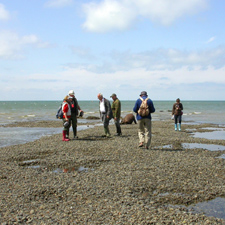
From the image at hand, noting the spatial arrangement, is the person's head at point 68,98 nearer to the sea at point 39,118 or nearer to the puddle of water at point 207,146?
the sea at point 39,118

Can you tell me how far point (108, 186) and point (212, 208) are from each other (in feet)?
7.58

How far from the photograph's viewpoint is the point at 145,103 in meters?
10.8

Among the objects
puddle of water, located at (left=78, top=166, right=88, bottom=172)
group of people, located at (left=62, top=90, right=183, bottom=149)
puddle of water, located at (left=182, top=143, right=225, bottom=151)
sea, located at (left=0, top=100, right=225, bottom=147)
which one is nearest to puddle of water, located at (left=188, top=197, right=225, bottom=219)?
puddle of water, located at (left=78, top=166, right=88, bottom=172)

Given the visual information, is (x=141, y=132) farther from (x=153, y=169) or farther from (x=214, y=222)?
(x=214, y=222)

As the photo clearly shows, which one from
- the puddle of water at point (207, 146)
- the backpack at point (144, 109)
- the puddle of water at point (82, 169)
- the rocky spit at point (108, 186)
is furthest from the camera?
the puddle of water at point (207, 146)

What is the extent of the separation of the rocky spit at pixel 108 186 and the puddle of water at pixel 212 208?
0.49 feet

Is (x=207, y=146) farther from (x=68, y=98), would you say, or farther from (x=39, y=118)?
(x=39, y=118)

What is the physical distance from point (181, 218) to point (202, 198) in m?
1.26

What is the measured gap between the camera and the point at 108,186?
649 cm

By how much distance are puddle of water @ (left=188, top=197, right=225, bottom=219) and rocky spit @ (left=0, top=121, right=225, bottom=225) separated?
150mm

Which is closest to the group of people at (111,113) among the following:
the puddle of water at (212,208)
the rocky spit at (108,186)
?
the rocky spit at (108,186)

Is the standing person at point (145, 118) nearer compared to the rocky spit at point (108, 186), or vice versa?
the rocky spit at point (108, 186)

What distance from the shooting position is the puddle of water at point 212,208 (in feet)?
16.9

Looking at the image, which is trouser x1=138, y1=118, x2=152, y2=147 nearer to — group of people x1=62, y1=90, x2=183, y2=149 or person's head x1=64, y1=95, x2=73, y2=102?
group of people x1=62, y1=90, x2=183, y2=149
